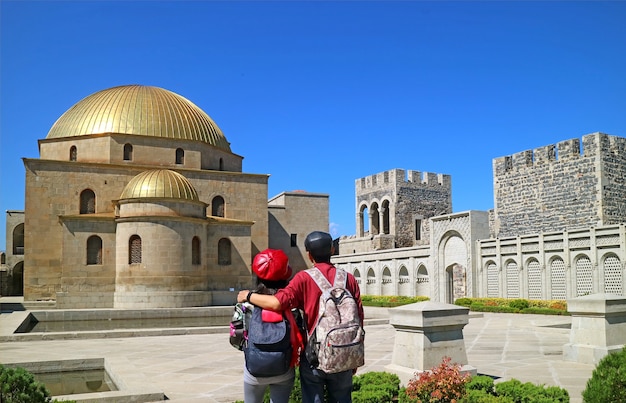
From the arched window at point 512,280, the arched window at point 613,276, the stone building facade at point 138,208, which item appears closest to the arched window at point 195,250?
the stone building facade at point 138,208

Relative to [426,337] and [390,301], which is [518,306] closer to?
[390,301]

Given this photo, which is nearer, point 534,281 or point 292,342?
point 292,342

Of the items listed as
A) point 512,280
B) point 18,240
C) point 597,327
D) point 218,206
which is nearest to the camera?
point 597,327

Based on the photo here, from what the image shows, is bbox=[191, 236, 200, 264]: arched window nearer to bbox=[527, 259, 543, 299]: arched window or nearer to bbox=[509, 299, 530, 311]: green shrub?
bbox=[509, 299, 530, 311]: green shrub

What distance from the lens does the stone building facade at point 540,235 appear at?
67.5 ft

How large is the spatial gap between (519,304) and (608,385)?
654 inches

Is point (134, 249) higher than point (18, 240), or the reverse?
point (18, 240)

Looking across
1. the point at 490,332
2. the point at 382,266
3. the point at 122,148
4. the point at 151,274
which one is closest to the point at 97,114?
the point at 122,148

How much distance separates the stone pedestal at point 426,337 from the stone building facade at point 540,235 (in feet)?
48.3

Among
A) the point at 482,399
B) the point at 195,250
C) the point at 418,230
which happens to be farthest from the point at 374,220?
the point at 482,399

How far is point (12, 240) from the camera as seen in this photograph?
41938 mm

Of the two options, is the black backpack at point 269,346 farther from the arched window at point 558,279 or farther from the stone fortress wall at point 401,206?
the stone fortress wall at point 401,206

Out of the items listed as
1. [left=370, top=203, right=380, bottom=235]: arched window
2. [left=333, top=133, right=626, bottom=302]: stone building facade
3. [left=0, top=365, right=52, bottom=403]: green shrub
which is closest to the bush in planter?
[left=0, top=365, right=52, bottom=403]: green shrub

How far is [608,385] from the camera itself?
534cm
